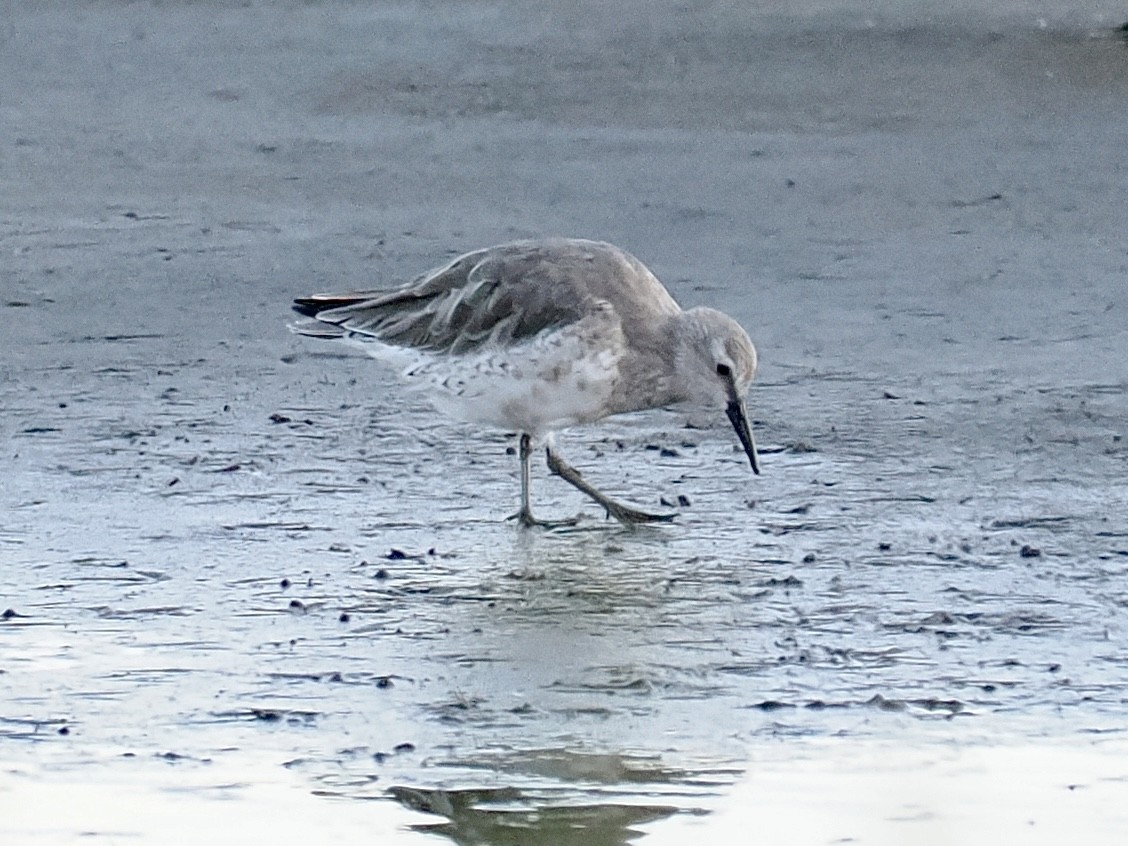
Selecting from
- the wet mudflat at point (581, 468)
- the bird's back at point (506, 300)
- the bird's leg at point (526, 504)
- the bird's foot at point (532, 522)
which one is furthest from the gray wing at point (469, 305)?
the bird's foot at point (532, 522)

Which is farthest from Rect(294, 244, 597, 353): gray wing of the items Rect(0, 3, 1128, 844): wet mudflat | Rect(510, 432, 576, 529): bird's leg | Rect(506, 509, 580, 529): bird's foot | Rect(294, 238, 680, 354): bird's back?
Rect(506, 509, 580, 529): bird's foot

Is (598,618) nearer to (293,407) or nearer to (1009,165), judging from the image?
(293,407)

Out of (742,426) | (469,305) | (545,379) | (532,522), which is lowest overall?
(532,522)

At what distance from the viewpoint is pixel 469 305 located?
7.61 metres

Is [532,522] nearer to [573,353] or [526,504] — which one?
[526,504]

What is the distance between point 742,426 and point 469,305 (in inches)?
38.5

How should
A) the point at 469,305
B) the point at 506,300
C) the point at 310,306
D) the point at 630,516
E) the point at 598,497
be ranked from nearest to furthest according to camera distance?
the point at 630,516
the point at 598,497
the point at 506,300
the point at 469,305
the point at 310,306

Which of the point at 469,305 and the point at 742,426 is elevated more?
the point at 469,305

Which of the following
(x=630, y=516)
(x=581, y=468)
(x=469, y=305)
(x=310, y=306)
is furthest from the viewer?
(x=310, y=306)

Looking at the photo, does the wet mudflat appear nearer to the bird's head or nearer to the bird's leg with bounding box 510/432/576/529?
the bird's leg with bounding box 510/432/576/529

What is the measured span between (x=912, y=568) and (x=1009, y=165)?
6.46 metres

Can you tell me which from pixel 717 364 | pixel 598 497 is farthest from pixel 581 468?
pixel 717 364

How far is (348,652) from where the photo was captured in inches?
233

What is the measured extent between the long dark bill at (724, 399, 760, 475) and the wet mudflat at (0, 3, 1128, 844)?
0.18 meters
